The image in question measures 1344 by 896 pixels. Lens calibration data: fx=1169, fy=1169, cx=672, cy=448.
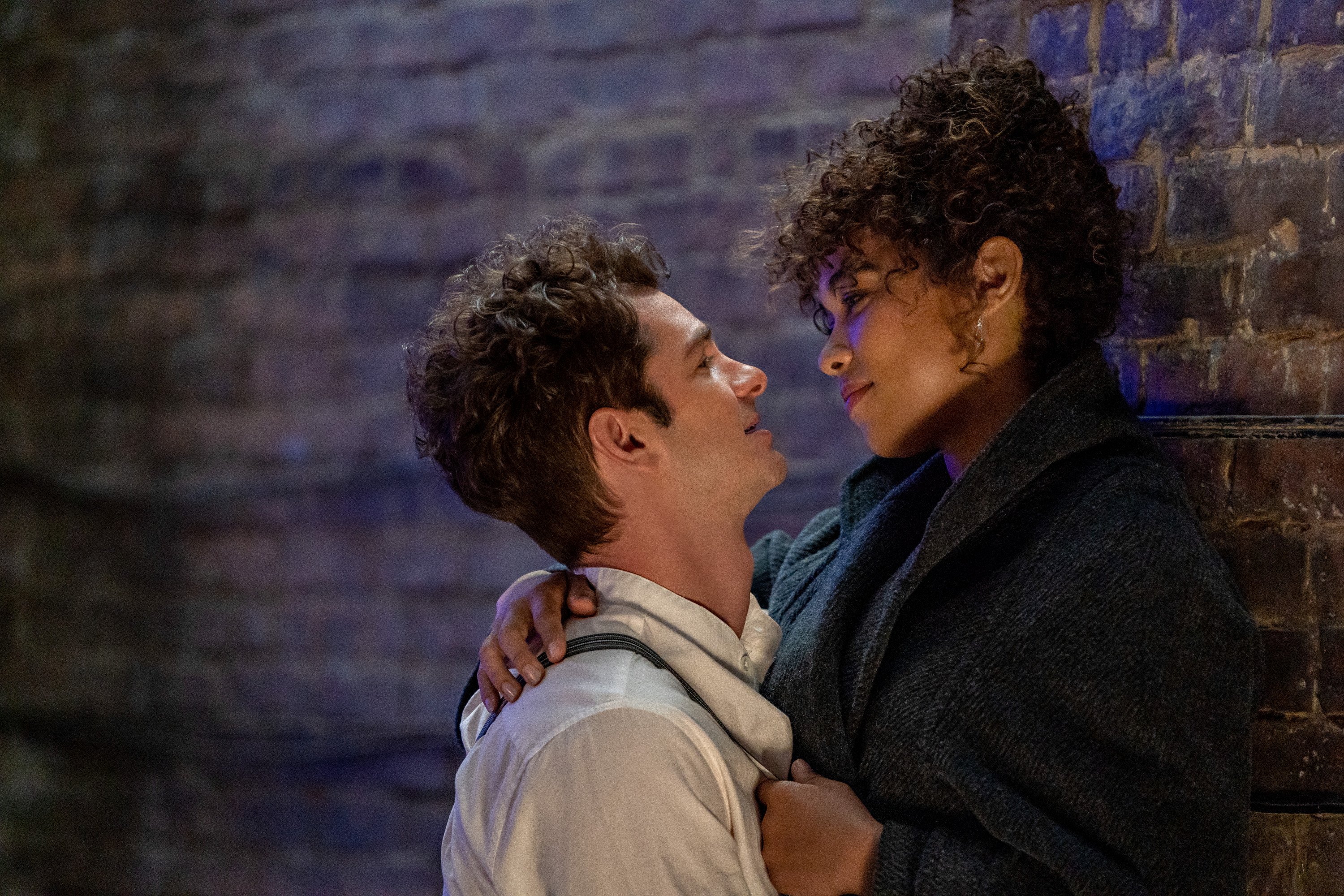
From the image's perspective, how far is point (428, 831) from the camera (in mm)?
3598

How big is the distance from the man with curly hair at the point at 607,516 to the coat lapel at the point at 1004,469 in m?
0.18

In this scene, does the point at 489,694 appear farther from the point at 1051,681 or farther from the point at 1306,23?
the point at 1306,23

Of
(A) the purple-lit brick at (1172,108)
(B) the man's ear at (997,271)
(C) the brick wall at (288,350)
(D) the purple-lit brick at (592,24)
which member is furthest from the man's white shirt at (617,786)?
(D) the purple-lit brick at (592,24)

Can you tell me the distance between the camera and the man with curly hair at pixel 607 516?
1.39 metres

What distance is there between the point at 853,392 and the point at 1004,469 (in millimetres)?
290

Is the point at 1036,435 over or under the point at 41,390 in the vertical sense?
over

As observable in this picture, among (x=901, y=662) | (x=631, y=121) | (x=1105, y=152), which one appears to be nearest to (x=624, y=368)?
(x=901, y=662)

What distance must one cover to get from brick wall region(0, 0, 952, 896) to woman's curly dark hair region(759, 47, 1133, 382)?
1.61m

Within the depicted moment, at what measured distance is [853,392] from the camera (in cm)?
175

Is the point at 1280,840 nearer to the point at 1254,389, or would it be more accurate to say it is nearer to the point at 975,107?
the point at 1254,389

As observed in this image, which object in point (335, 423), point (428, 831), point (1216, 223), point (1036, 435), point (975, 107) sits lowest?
point (428, 831)

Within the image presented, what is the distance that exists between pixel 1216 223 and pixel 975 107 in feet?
1.25

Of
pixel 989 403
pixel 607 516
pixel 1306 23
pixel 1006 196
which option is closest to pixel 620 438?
pixel 607 516

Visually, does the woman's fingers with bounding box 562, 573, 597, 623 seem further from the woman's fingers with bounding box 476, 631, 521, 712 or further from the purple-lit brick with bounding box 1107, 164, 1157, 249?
the purple-lit brick with bounding box 1107, 164, 1157, 249
